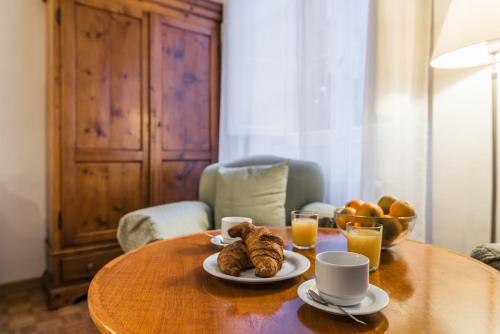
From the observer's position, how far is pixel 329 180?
Answer: 6.59 feet

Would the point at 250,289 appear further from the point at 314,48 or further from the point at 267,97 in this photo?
the point at 267,97

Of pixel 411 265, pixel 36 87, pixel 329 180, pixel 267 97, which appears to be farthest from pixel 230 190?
pixel 36 87

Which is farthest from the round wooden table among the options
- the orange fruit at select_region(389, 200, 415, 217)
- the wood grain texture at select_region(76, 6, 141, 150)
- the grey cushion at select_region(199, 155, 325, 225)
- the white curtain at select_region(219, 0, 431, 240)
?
the wood grain texture at select_region(76, 6, 141, 150)

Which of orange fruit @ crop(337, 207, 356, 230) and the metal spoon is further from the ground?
orange fruit @ crop(337, 207, 356, 230)

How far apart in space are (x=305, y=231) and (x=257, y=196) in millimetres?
837

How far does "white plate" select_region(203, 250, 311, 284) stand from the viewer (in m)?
0.67

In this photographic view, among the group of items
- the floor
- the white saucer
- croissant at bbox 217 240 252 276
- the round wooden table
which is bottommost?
the floor

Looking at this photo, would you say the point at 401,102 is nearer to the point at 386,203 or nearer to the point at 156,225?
the point at 386,203

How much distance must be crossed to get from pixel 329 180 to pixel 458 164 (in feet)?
2.31

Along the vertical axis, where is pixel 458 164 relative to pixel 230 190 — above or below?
above

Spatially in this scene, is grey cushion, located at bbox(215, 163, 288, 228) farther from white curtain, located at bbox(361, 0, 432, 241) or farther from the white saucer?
the white saucer

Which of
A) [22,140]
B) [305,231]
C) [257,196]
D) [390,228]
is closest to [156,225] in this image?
[257,196]

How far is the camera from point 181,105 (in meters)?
2.57

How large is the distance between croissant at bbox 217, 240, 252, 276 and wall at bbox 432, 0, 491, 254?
114 centimetres
